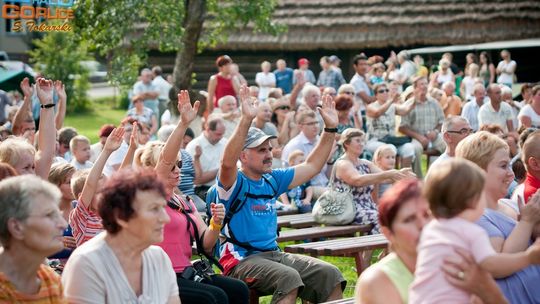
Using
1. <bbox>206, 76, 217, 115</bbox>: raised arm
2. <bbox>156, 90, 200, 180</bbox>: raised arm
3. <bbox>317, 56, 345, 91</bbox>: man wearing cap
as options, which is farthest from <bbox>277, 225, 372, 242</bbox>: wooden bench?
<bbox>317, 56, 345, 91</bbox>: man wearing cap

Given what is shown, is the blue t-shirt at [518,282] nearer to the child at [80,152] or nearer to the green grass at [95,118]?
the child at [80,152]

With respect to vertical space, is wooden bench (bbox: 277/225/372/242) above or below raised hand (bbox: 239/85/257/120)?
below

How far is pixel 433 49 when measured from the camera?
2575cm

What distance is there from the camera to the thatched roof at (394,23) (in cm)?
2672

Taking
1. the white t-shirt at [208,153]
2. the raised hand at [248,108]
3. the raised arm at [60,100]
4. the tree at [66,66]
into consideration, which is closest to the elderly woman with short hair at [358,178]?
the white t-shirt at [208,153]

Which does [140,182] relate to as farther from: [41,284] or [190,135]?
[190,135]

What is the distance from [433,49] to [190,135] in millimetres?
13890

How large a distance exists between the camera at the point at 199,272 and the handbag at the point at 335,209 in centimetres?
311

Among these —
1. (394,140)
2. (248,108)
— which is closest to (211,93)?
(394,140)

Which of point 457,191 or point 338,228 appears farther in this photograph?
point 338,228

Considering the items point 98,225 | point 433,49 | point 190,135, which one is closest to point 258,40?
point 433,49

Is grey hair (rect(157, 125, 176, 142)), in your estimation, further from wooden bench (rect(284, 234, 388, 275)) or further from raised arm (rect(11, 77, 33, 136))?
wooden bench (rect(284, 234, 388, 275))

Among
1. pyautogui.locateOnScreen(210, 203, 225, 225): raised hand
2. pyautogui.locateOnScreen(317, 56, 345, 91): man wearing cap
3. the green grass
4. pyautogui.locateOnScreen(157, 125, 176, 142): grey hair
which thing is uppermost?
pyautogui.locateOnScreen(210, 203, 225, 225): raised hand

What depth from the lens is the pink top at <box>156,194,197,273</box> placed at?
6855mm
